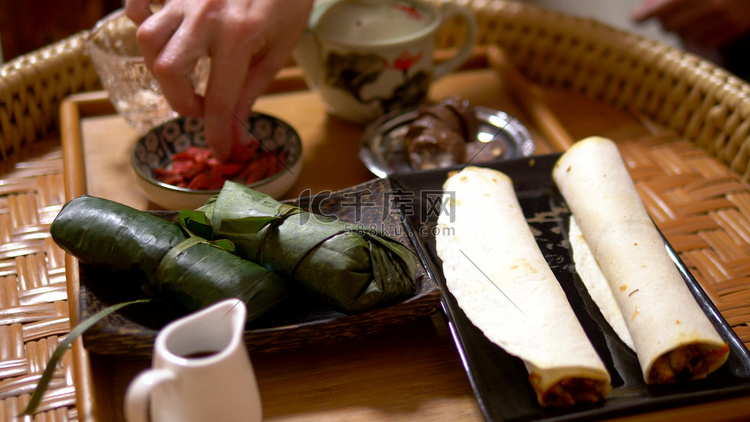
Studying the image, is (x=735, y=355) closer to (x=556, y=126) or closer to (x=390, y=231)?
(x=390, y=231)

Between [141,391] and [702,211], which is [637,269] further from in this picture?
[141,391]

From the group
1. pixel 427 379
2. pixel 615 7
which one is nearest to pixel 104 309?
pixel 427 379

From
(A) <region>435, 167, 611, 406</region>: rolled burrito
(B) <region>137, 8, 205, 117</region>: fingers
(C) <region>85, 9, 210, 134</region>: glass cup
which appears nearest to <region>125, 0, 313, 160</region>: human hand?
(B) <region>137, 8, 205, 117</region>: fingers

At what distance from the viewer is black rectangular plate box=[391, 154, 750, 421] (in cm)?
75

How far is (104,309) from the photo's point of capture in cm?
84

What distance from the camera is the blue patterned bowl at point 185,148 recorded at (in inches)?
43.8

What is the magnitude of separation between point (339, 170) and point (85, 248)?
607 millimetres

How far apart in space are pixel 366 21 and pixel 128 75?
0.56m

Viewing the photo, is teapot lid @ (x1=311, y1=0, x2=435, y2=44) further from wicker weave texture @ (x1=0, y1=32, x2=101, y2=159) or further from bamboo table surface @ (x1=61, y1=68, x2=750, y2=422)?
bamboo table surface @ (x1=61, y1=68, x2=750, y2=422)

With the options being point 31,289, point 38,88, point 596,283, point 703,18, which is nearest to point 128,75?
point 38,88

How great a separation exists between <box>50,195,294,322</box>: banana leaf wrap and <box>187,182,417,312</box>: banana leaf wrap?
0.04 meters

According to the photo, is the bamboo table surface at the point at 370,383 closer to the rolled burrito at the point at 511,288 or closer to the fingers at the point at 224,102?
the rolled burrito at the point at 511,288

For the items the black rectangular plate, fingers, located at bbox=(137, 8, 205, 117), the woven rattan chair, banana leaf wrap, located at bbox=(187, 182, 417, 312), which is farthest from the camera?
fingers, located at bbox=(137, 8, 205, 117)

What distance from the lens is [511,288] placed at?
92cm
